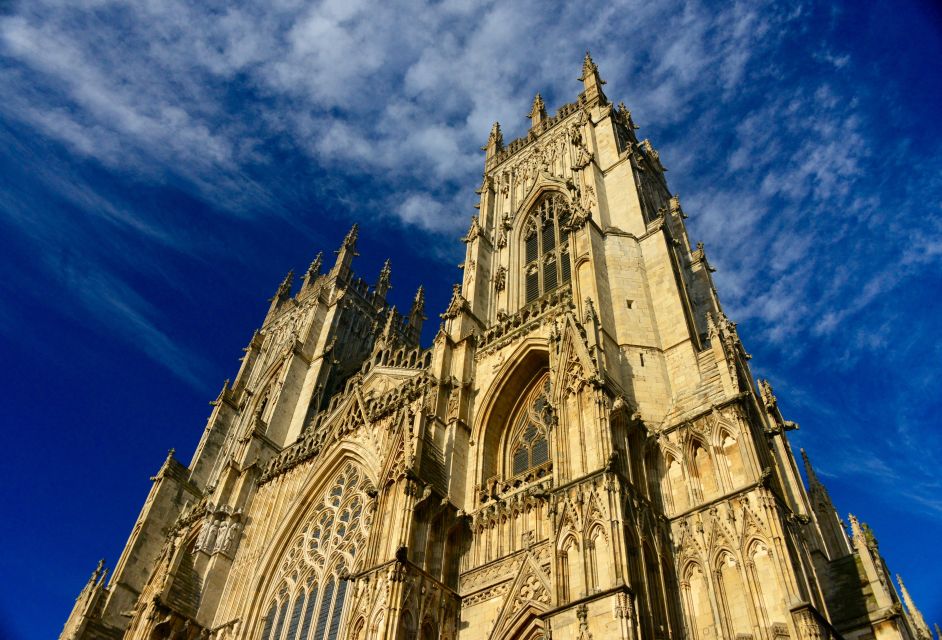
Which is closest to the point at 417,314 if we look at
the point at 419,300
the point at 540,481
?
the point at 419,300

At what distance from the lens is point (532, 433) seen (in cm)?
1869

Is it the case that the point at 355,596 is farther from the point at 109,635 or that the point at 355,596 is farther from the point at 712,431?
the point at 109,635

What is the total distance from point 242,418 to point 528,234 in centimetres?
1668

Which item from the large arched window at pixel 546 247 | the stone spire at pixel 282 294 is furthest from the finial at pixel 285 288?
the large arched window at pixel 546 247

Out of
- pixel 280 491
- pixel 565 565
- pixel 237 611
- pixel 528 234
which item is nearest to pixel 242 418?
pixel 280 491

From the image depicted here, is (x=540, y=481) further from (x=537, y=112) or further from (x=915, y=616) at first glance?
(x=537, y=112)

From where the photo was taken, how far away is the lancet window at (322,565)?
18.9m

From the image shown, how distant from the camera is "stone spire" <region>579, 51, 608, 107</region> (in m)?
30.0

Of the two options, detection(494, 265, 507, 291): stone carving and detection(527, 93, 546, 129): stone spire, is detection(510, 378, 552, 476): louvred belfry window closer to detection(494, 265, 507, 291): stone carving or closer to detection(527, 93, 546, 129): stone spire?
detection(494, 265, 507, 291): stone carving

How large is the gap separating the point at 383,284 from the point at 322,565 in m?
23.6

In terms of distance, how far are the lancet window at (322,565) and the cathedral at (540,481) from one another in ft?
0.27

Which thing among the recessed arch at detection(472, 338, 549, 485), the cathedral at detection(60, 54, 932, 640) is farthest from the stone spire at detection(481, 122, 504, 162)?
the recessed arch at detection(472, 338, 549, 485)

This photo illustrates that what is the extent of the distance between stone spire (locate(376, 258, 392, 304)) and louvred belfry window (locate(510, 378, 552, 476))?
22110 mm

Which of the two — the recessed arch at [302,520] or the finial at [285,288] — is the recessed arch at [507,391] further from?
the finial at [285,288]
